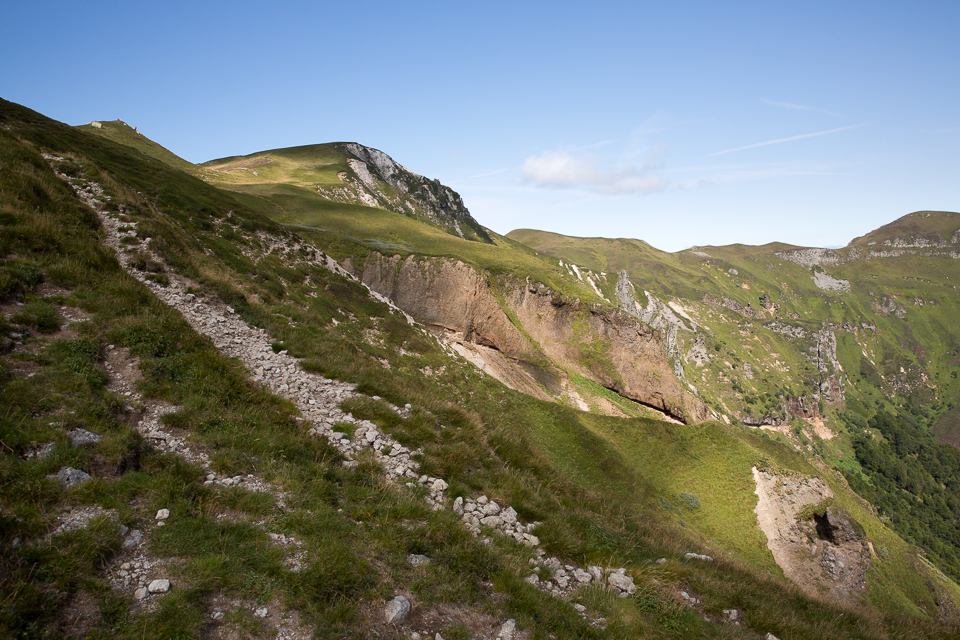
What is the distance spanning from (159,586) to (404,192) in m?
106

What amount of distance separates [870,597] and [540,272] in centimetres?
3782

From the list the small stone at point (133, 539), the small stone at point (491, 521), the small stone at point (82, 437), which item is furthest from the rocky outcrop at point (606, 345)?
the small stone at point (133, 539)

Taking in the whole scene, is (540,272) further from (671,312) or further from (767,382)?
(767,382)

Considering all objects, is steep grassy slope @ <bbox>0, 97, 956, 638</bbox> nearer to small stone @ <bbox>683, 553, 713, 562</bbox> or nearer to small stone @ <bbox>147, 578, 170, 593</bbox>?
small stone @ <bbox>147, 578, 170, 593</bbox>

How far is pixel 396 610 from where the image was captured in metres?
5.89

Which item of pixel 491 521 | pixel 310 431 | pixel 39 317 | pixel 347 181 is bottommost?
pixel 491 521

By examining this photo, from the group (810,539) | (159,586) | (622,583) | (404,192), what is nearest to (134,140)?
(404,192)

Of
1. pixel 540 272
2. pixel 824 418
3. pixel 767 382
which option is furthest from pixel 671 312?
pixel 540 272

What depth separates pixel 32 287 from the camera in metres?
10.3

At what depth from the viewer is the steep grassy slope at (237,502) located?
17.5 ft

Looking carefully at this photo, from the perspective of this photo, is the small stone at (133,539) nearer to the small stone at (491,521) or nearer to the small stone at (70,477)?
the small stone at (70,477)

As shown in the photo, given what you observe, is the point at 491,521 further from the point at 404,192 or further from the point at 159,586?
the point at 404,192

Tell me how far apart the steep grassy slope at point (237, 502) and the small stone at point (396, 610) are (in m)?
0.19

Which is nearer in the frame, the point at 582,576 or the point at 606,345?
the point at 582,576
